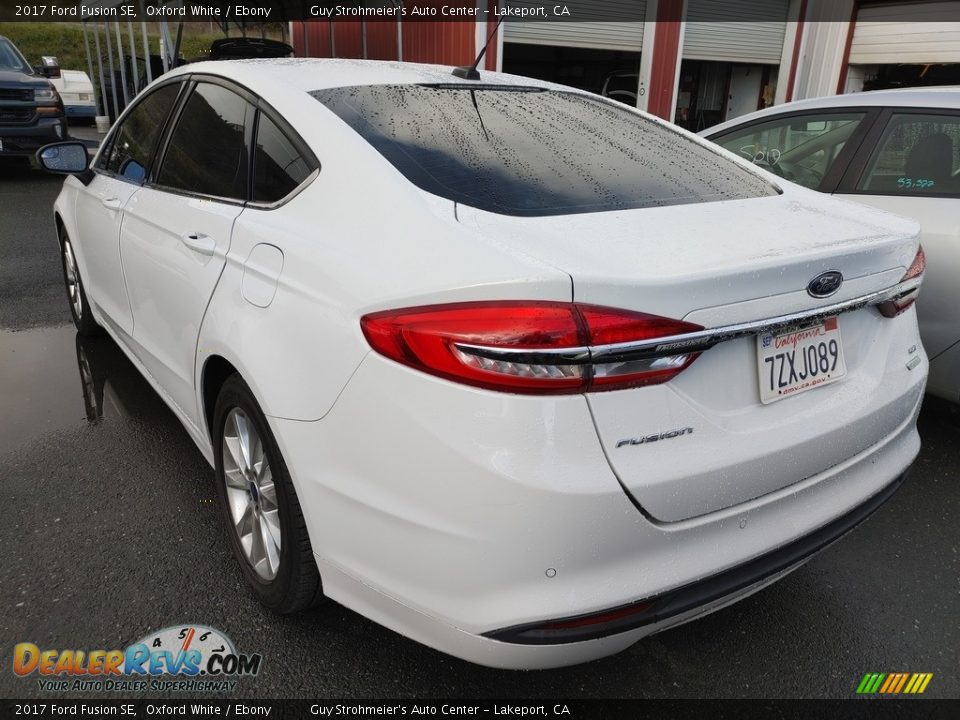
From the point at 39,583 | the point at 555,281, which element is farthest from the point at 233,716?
the point at 555,281

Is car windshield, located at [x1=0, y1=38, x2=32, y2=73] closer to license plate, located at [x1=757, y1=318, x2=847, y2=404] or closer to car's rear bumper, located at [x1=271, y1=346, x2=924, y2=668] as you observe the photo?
car's rear bumper, located at [x1=271, y1=346, x2=924, y2=668]

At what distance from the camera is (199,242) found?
2.25m

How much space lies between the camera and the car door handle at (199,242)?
2.18m

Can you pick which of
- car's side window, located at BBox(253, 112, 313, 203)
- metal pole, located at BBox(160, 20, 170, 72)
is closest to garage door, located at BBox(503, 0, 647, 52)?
metal pole, located at BBox(160, 20, 170, 72)

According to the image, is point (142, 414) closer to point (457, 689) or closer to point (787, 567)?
point (457, 689)

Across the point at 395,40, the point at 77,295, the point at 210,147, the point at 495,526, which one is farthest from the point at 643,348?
the point at 395,40

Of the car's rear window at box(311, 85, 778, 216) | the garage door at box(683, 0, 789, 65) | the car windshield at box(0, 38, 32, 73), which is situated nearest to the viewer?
the car's rear window at box(311, 85, 778, 216)

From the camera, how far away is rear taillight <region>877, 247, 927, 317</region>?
1.92 metres

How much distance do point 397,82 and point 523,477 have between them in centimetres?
151

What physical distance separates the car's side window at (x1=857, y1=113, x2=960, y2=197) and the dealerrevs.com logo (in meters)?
3.20

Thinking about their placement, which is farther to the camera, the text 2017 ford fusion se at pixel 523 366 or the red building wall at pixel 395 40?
the red building wall at pixel 395 40

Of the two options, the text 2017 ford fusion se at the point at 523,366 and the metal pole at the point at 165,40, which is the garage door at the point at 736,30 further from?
the text 2017 ford fusion se at the point at 523,366

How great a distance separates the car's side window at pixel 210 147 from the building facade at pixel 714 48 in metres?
8.18

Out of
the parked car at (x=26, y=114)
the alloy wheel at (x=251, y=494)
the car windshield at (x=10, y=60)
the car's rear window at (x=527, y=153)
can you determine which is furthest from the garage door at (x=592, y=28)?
the alloy wheel at (x=251, y=494)
